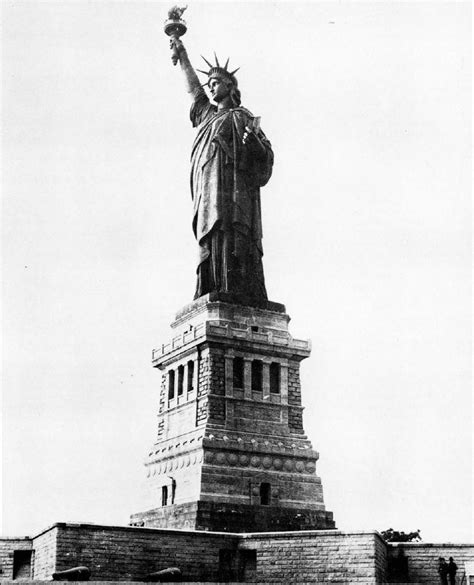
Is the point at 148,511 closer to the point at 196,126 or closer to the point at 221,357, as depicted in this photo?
the point at 221,357

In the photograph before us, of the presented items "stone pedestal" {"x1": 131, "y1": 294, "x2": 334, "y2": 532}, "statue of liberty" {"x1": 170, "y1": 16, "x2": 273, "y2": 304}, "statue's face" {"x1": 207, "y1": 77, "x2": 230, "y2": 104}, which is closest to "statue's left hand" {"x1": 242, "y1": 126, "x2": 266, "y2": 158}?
"statue of liberty" {"x1": 170, "y1": 16, "x2": 273, "y2": 304}

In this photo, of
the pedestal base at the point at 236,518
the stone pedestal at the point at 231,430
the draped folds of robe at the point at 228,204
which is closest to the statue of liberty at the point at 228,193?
the draped folds of robe at the point at 228,204

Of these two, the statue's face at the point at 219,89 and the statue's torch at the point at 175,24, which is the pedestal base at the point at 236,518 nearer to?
the statue's face at the point at 219,89

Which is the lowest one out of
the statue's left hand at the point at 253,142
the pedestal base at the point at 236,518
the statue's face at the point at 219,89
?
the pedestal base at the point at 236,518

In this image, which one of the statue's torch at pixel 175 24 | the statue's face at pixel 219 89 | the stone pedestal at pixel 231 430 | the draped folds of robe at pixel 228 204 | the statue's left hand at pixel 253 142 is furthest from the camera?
the statue's torch at pixel 175 24

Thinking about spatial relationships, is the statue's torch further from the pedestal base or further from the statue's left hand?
the pedestal base

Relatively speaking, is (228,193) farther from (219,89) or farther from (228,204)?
(219,89)

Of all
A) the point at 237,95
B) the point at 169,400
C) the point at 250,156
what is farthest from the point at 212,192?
the point at 169,400
